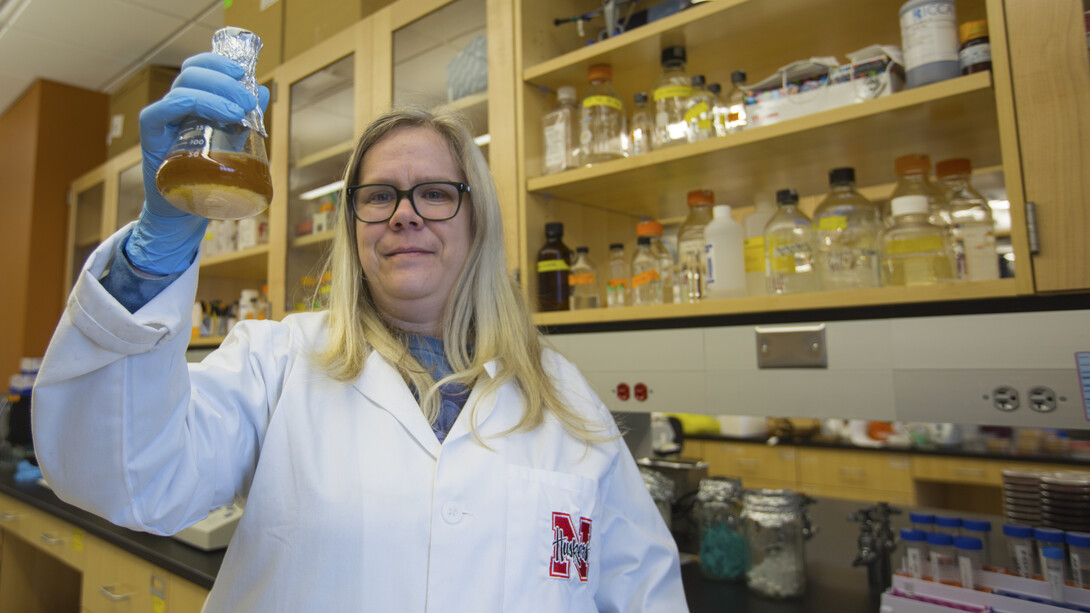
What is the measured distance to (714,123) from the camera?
1.57 metres

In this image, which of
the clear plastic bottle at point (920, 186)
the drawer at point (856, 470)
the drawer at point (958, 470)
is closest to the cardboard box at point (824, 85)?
the clear plastic bottle at point (920, 186)

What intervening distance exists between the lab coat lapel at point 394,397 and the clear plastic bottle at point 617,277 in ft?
2.55

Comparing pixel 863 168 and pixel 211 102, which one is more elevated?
pixel 863 168

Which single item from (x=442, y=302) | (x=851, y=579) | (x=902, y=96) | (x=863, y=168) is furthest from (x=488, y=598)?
(x=863, y=168)

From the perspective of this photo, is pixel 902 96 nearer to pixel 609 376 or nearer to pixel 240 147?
pixel 609 376

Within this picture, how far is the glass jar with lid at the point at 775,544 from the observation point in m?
1.33

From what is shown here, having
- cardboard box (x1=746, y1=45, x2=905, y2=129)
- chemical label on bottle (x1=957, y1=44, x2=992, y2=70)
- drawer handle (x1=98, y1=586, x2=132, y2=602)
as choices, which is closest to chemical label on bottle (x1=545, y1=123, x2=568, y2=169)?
cardboard box (x1=746, y1=45, x2=905, y2=129)

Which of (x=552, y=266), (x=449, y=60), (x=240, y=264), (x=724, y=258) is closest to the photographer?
(x=724, y=258)

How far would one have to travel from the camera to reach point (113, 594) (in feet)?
5.85

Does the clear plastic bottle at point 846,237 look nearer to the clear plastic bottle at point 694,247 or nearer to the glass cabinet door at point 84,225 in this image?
the clear plastic bottle at point 694,247

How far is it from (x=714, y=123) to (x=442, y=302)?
864mm

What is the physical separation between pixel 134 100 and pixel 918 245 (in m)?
3.80

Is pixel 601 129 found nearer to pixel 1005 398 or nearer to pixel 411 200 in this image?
pixel 411 200

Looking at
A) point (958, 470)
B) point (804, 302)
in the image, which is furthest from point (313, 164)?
point (958, 470)
